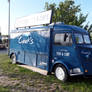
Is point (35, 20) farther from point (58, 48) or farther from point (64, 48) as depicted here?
point (64, 48)

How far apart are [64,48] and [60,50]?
0.96ft

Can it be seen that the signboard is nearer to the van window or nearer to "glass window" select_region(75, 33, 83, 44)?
the van window

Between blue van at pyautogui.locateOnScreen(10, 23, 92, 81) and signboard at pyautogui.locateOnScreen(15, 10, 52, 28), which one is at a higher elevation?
signboard at pyautogui.locateOnScreen(15, 10, 52, 28)

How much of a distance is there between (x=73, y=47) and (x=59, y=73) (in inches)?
59.6

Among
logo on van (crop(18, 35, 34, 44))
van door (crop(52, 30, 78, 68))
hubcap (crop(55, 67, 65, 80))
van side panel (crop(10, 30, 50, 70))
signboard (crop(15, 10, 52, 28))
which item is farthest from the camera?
logo on van (crop(18, 35, 34, 44))

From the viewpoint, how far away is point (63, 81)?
6484mm

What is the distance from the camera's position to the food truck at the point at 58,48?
20.0ft

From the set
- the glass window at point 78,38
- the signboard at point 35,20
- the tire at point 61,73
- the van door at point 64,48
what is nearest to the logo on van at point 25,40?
the signboard at point 35,20

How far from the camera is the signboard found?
8469 mm

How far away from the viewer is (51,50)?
7281mm

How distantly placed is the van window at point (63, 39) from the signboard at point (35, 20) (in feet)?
5.59

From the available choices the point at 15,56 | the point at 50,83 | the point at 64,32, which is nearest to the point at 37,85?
the point at 50,83

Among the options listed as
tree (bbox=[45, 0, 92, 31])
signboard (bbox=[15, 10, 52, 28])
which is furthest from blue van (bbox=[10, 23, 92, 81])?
tree (bbox=[45, 0, 92, 31])

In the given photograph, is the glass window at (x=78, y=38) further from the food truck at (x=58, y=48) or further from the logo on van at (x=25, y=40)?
the logo on van at (x=25, y=40)
